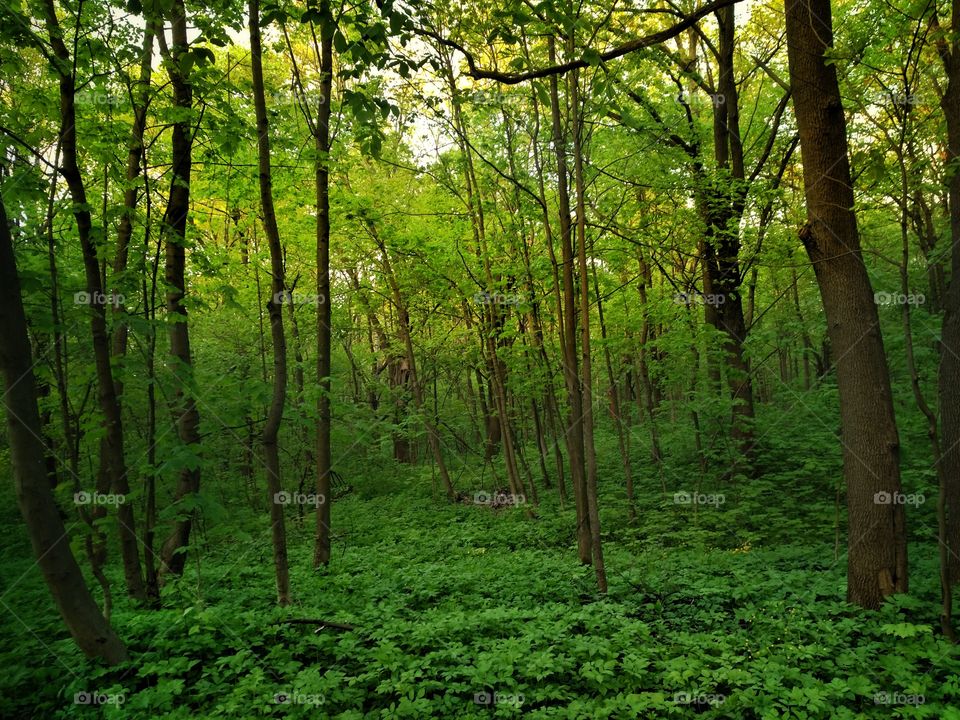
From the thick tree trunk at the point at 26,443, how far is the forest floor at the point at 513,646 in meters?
0.90

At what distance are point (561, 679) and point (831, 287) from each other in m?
4.20

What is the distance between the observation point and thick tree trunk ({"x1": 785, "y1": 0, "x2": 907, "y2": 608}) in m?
4.87

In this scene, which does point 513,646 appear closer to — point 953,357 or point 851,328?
point 851,328

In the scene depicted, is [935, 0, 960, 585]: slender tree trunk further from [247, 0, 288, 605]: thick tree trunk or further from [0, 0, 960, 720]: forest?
[247, 0, 288, 605]: thick tree trunk

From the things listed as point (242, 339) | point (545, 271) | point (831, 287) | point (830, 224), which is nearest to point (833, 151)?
point (830, 224)

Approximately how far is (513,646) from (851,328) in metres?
4.11

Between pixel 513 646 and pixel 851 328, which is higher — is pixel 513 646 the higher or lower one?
the lower one

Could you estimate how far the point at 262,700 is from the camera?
3.46 m

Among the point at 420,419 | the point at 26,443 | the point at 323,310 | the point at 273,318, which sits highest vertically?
the point at 323,310

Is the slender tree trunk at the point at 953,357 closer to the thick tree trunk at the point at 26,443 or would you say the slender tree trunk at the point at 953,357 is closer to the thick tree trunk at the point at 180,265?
the thick tree trunk at the point at 26,443

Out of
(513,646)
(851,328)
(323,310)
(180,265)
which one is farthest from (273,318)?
(851,328)

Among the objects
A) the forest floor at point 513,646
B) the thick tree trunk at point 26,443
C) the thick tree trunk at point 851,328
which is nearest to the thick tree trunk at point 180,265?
the forest floor at point 513,646

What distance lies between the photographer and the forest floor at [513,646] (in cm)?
351

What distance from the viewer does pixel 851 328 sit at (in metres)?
4.96
